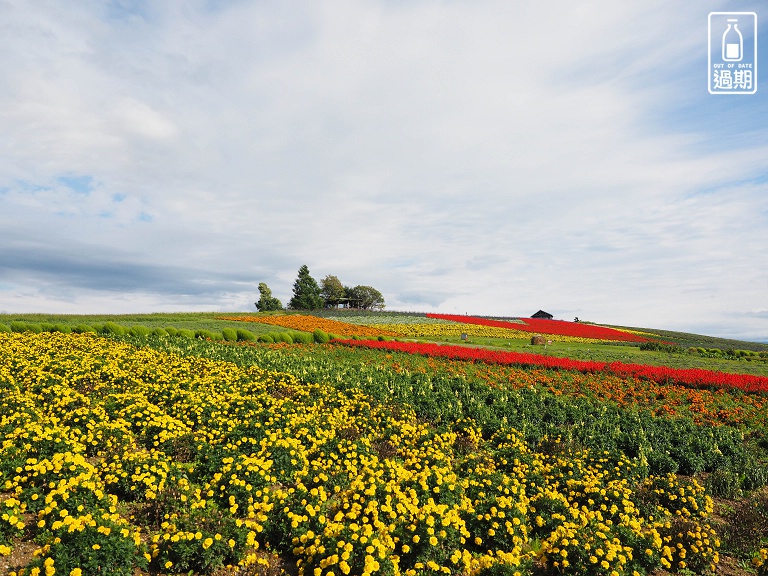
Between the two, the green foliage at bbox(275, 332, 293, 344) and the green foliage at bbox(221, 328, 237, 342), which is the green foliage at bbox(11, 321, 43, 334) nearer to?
the green foliage at bbox(221, 328, 237, 342)

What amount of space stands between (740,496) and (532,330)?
138 feet

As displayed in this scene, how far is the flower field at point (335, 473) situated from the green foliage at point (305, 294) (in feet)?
189

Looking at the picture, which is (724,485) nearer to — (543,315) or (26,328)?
(26,328)

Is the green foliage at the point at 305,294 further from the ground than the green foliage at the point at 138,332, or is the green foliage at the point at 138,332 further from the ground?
the green foliage at the point at 305,294

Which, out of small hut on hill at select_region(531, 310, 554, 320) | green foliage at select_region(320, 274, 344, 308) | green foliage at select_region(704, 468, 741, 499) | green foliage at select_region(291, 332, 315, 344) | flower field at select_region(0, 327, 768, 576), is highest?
green foliage at select_region(320, 274, 344, 308)

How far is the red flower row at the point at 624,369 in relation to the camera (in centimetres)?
1842

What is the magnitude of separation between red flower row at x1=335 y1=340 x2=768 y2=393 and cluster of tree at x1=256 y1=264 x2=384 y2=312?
162 feet

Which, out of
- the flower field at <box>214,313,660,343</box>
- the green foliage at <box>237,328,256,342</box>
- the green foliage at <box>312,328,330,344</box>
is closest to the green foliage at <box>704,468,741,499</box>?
the green foliage at <box>312,328,330,344</box>

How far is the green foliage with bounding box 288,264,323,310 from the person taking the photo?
7325 centimetres

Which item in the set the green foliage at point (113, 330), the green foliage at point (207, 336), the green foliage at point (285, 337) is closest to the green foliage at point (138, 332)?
the green foliage at point (113, 330)

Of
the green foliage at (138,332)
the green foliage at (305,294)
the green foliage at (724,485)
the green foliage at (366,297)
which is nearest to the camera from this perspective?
the green foliage at (724,485)

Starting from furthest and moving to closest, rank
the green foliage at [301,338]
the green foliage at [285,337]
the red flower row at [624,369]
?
the green foliage at [301,338] < the green foliage at [285,337] < the red flower row at [624,369]

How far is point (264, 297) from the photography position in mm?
77000

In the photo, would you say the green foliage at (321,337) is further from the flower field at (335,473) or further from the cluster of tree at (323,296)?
the cluster of tree at (323,296)
